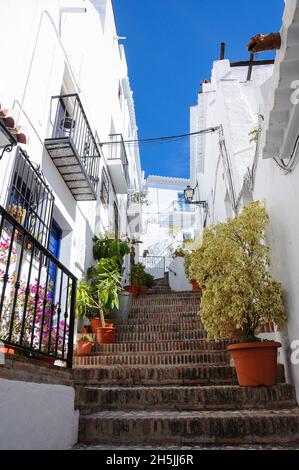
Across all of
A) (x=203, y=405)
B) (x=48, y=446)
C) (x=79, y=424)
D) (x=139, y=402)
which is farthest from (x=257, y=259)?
(x=48, y=446)

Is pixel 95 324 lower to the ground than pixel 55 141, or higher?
lower

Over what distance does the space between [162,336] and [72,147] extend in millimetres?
3461

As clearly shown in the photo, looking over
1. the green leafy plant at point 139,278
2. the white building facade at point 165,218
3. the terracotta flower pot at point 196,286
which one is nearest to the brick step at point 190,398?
the terracotta flower pot at point 196,286

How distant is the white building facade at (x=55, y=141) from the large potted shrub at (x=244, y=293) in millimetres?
1669

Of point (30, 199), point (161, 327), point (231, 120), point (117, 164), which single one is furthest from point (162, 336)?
point (117, 164)

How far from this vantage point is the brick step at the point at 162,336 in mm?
5727

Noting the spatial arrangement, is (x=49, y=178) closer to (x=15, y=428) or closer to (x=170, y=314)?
(x=170, y=314)

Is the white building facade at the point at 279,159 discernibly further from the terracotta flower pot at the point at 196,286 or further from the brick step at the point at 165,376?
the terracotta flower pot at the point at 196,286

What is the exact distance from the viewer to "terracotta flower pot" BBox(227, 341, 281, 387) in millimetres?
3588

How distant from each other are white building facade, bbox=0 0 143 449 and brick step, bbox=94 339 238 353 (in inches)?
37.3

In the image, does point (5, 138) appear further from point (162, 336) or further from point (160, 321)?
point (160, 321)

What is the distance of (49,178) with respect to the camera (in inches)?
219

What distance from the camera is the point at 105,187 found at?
9688mm

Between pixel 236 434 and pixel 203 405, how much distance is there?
61 centimetres
